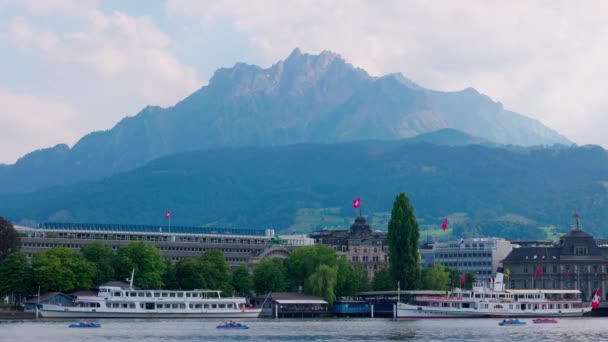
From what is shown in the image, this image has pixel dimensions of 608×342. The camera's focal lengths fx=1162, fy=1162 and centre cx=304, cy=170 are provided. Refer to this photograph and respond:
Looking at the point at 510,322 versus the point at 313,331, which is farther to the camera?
the point at 510,322

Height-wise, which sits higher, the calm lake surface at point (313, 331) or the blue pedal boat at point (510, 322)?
the blue pedal boat at point (510, 322)

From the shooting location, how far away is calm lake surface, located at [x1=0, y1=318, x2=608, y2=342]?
14038cm

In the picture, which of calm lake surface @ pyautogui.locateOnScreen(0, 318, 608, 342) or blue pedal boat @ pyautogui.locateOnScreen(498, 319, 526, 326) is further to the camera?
blue pedal boat @ pyautogui.locateOnScreen(498, 319, 526, 326)

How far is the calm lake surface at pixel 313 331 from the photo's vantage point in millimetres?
140375

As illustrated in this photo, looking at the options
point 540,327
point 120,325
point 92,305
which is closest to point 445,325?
point 540,327

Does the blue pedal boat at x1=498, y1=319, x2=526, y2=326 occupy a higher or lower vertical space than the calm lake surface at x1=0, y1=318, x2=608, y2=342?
higher

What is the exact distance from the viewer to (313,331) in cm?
15825

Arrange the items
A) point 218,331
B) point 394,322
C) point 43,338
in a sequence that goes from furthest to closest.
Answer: point 394,322 → point 218,331 → point 43,338

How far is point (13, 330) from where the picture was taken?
153000 millimetres

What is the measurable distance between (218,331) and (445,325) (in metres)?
35.8

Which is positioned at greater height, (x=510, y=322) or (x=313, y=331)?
(x=510, y=322)

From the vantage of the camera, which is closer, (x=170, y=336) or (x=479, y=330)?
(x=170, y=336)

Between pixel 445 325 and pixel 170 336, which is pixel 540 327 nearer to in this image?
pixel 445 325

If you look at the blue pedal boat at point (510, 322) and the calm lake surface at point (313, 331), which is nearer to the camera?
the calm lake surface at point (313, 331)
